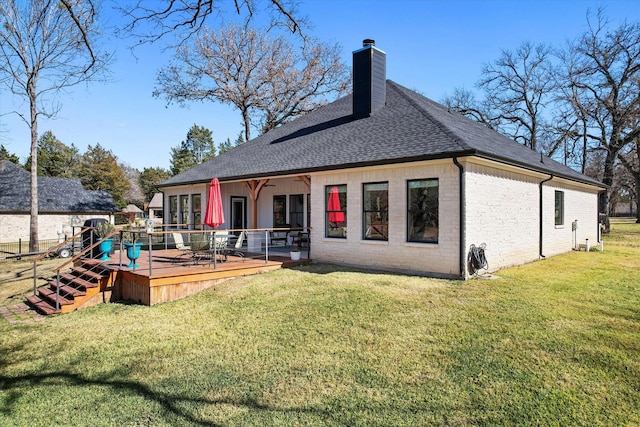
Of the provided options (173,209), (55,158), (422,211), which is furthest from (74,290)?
(55,158)

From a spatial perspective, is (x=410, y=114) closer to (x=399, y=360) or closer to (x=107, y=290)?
(x=399, y=360)

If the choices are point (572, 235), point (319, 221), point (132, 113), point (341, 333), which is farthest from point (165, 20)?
point (572, 235)

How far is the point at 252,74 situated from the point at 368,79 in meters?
16.1

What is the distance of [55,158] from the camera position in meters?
53.7

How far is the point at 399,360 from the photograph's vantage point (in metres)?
4.69

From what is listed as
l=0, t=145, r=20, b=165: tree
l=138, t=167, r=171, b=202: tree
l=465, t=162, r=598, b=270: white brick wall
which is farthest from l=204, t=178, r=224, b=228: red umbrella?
l=138, t=167, r=171, b=202: tree

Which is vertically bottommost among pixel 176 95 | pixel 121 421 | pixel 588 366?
pixel 121 421

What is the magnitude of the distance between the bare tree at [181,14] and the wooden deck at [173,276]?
16.6ft

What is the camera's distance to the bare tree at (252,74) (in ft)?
85.4

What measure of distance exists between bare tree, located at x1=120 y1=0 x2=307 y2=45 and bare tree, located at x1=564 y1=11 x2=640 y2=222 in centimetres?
2749

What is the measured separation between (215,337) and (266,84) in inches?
958

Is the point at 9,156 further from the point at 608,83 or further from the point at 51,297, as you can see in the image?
the point at 608,83

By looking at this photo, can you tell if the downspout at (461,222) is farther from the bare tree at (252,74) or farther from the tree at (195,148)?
the tree at (195,148)

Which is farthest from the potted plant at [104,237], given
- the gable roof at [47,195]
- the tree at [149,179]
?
the tree at [149,179]
